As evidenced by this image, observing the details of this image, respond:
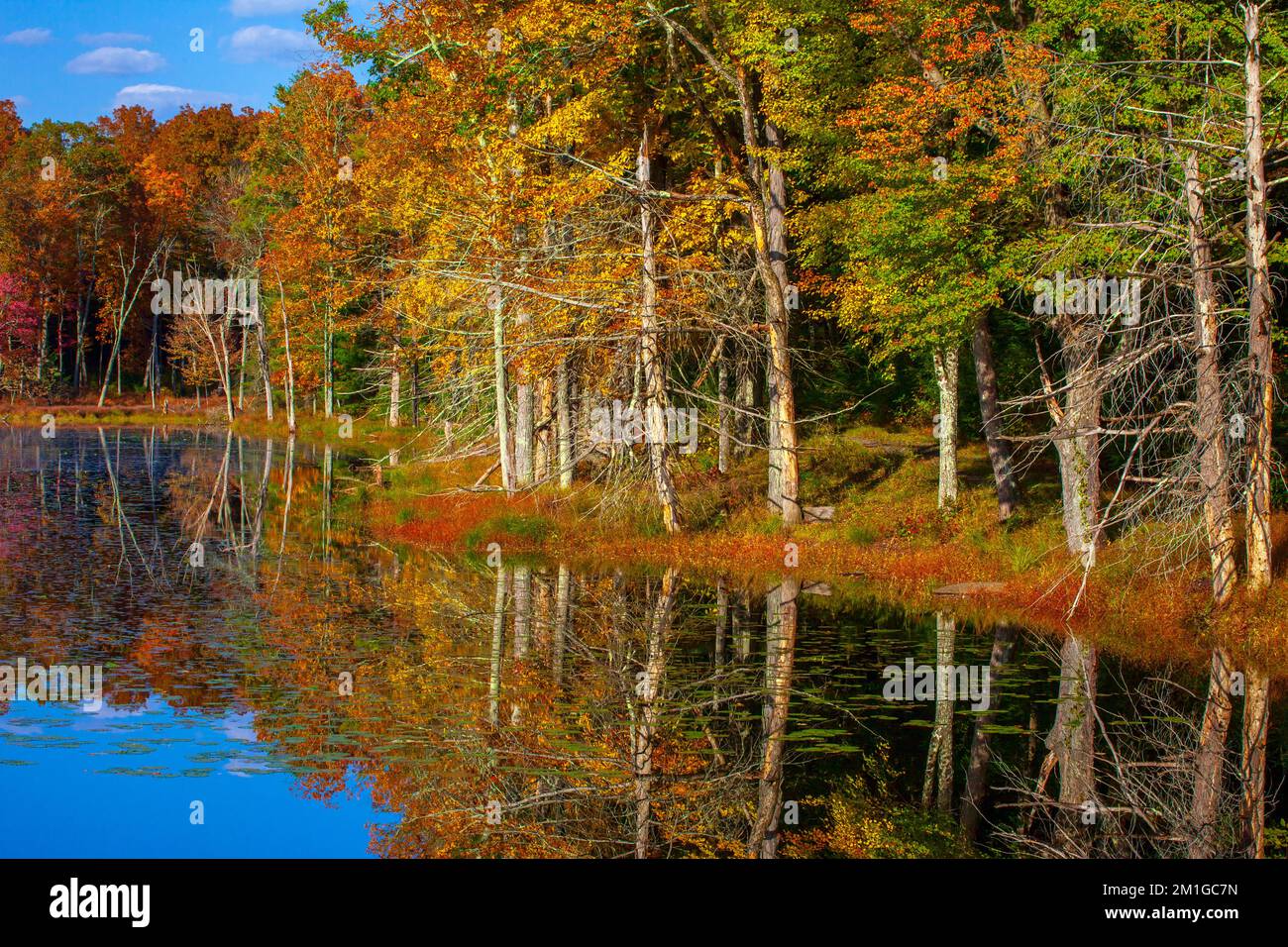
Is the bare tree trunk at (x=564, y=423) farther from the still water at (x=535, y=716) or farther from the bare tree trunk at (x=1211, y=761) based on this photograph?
the bare tree trunk at (x=1211, y=761)

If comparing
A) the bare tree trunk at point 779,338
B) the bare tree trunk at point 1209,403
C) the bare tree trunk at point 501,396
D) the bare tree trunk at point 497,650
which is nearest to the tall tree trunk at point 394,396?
the bare tree trunk at point 501,396

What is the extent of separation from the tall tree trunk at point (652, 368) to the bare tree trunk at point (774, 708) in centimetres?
445

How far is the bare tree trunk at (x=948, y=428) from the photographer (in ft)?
88.8

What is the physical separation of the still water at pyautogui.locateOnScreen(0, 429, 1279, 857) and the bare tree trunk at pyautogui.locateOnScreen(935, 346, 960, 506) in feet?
14.5

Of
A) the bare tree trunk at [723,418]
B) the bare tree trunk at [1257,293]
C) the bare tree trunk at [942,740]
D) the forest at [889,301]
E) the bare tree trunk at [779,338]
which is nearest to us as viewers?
the bare tree trunk at [942,740]

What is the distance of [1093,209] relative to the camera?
69.5ft

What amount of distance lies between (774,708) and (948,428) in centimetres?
1272

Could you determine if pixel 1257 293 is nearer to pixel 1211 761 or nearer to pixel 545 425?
pixel 1211 761

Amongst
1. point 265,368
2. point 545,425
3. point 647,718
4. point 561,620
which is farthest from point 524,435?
point 265,368

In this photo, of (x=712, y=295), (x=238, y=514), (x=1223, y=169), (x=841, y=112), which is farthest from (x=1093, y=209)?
(x=238, y=514)

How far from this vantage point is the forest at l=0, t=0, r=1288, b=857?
739 inches

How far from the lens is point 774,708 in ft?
51.9
